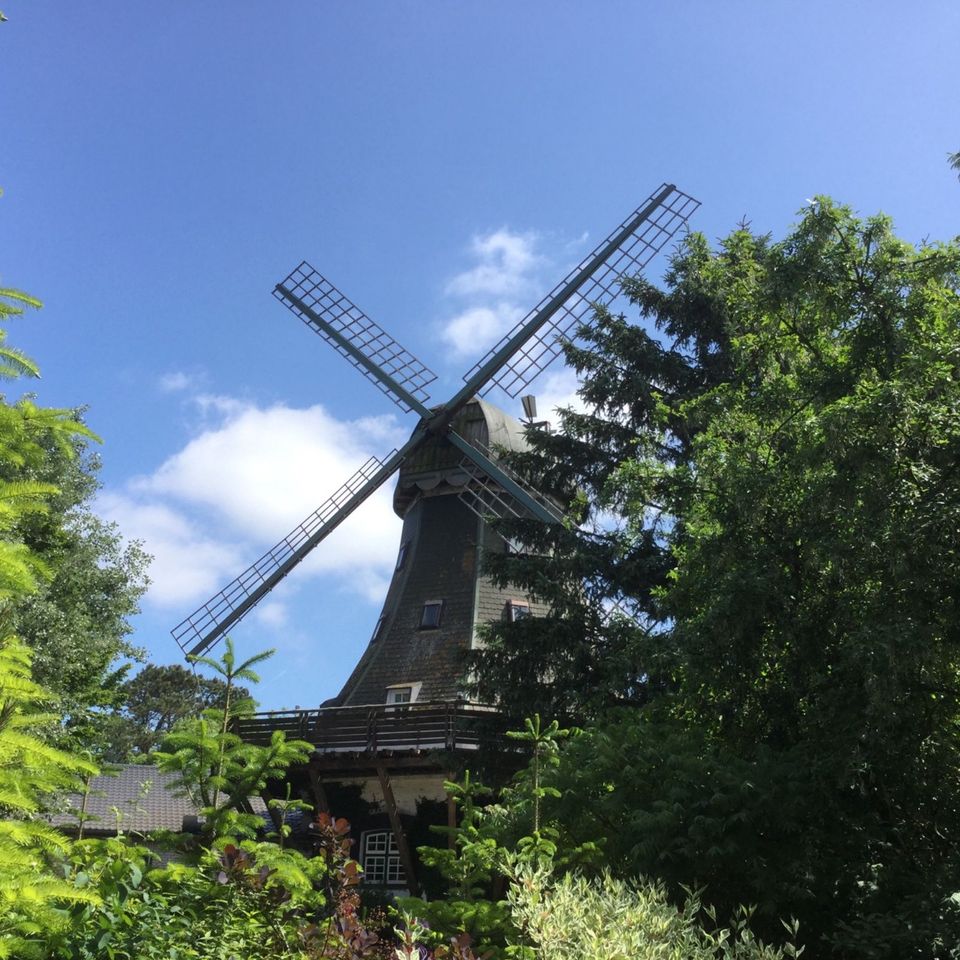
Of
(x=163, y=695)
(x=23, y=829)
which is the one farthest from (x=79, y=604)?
(x=163, y=695)

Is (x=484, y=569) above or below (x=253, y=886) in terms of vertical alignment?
above

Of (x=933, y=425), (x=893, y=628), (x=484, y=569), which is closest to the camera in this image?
(x=893, y=628)

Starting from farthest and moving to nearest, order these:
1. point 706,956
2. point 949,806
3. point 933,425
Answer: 1. point 949,806
2. point 933,425
3. point 706,956

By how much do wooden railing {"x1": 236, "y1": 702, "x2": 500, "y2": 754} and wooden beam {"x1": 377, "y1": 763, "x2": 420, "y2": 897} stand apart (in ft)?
1.84

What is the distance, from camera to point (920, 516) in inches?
340

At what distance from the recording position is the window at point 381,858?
19723mm

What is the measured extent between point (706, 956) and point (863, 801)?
20.1ft

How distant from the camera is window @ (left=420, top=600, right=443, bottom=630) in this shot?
22516mm

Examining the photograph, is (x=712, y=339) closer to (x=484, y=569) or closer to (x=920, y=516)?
(x=484, y=569)

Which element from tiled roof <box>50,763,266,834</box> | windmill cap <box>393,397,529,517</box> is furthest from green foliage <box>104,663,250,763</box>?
windmill cap <box>393,397,529,517</box>

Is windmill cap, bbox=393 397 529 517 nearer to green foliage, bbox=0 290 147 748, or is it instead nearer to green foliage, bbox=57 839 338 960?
green foliage, bbox=0 290 147 748

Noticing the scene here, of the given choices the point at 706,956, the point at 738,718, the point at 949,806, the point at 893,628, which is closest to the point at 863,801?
the point at 949,806

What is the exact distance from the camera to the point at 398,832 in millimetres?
18859

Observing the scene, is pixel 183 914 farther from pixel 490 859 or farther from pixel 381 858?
pixel 381 858
